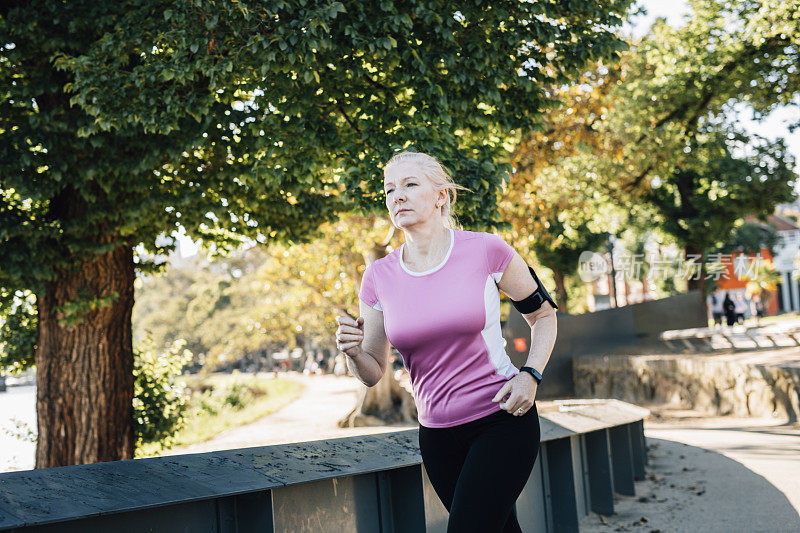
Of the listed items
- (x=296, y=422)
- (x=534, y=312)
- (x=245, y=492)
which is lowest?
(x=296, y=422)

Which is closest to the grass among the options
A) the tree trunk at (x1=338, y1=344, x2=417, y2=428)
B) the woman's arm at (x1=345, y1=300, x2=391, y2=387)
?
the tree trunk at (x1=338, y1=344, x2=417, y2=428)

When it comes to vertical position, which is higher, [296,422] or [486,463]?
[486,463]

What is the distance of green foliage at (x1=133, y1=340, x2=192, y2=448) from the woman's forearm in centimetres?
1003

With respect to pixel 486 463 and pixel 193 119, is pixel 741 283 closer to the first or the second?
pixel 193 119

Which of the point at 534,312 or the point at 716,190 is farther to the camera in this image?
the point at 716,190

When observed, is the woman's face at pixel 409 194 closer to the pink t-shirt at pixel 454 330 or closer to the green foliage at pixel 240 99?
the pink t-shirt at pixel 454 330

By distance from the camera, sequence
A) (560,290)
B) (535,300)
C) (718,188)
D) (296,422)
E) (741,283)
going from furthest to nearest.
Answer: (741,283) < (560,290) < (718,188) < (296,422) < (535,300)

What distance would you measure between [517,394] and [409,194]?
781 millimetres

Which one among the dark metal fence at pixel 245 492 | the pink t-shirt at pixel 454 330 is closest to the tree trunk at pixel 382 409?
the dark metal fence at pixel 245 492

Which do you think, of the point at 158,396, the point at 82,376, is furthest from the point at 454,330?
the point at 158,396

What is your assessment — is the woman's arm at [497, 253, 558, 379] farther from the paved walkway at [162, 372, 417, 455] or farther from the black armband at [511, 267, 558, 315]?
the paved walkway at [162, 372, 417, 455]

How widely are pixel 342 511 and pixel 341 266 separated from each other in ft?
62.3

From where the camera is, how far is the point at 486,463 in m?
2.50

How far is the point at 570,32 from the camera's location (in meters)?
8.66
